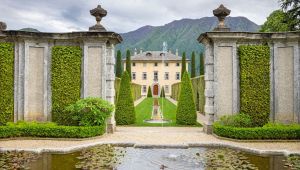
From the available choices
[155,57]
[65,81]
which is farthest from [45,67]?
[155,57]

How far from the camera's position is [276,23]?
87.9 feet

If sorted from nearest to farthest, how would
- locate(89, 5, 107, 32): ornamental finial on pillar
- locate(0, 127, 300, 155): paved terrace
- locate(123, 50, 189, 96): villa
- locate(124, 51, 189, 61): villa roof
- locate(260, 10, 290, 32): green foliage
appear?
locate(0, 127, 300, 155): paved terrace < locate(89, 5, 107, 32): ornamental finial on pillar < locate(260, 10, 290, 32): green foliage < locate(124, 51, 189, 61): villa roof < locate(123, 50, 189, 96): villa

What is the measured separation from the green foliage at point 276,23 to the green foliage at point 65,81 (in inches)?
698

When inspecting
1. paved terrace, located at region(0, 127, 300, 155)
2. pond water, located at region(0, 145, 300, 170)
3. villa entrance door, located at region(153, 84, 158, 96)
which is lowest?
pond water, located at region(0, 145, 300, 170)

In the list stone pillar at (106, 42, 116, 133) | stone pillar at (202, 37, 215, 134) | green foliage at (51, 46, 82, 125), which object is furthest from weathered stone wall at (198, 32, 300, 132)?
green foliage at (51, 46, 82, 125)

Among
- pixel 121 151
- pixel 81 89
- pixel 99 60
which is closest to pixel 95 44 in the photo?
pixel 99 60

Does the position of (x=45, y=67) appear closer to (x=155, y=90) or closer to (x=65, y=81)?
(x=65, y=81)

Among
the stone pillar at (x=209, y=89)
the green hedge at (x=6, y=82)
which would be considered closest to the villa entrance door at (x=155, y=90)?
the stone pillar at (x=209, y=89)

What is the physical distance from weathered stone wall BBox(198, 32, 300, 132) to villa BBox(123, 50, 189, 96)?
2017 inches

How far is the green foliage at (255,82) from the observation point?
1486cm

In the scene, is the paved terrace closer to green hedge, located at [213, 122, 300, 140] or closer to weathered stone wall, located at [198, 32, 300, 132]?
green hedge, located at [213, 122, 300, 140]

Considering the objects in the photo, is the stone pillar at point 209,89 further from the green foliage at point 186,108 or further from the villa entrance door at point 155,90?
the villa entrance door at point 155,90

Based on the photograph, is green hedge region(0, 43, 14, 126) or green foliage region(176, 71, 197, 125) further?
green foliage region(176, 71, 197, 125)

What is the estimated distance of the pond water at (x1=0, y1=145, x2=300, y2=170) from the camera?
8.64 m
